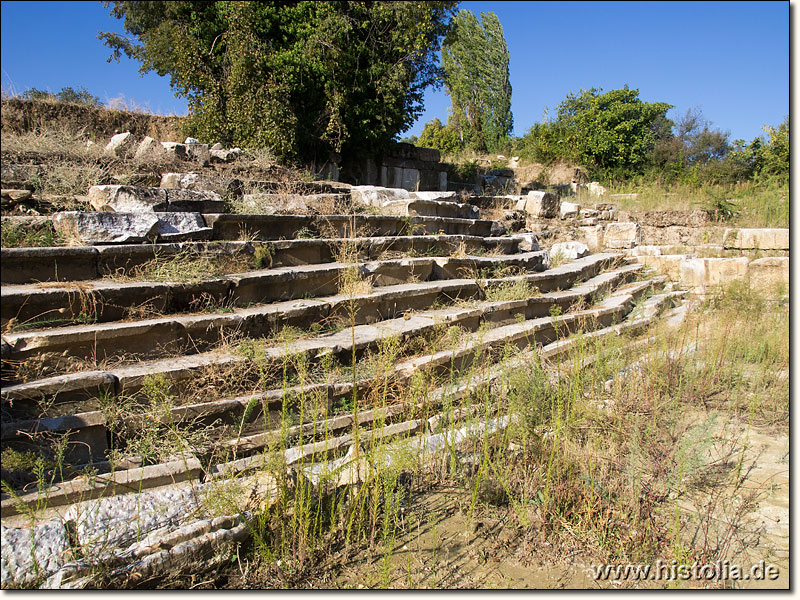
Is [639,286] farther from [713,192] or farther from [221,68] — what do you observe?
[221,68]

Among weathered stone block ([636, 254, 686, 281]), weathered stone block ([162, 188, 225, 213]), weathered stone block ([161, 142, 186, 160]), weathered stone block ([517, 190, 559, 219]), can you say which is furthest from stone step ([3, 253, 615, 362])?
weathered stone block ([517, 190, 559, 219])

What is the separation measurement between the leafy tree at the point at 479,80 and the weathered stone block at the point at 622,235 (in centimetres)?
1747

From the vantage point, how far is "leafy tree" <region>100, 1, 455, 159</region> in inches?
461

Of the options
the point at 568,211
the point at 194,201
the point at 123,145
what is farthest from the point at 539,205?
the point at 194,201

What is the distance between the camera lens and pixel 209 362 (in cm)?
395

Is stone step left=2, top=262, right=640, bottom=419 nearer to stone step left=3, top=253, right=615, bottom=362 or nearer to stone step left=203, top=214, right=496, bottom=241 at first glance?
stone step left=3, top=253, right=615, bottom=362

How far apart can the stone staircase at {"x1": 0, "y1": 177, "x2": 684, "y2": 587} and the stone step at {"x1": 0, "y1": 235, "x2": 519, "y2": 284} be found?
16 millimetres

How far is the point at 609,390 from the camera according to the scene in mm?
4992

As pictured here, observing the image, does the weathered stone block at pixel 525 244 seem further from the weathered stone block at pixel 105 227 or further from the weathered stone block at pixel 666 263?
the weathered stone block at pixel 105 227

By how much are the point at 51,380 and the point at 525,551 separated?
9.52 feet

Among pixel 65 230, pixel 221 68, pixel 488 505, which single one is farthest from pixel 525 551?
pixel 221 68

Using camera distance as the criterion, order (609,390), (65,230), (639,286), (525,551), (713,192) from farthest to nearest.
A: (713,192) → (639,286) → (609,390) → (65,230) → (525,551)

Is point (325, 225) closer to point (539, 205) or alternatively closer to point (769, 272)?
point (539, 205)

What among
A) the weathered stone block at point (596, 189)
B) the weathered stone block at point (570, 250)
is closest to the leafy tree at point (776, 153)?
the weathered stone block at point (596, 189)
